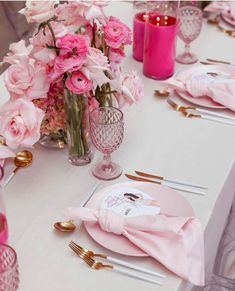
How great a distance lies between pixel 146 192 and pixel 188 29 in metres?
0.78

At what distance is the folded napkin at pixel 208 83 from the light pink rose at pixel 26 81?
51 cm

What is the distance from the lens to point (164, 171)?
1.24 m

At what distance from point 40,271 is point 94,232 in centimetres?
13

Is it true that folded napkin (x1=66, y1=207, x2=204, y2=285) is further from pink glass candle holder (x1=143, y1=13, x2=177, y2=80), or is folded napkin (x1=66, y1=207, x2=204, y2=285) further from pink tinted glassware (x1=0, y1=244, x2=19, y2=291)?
pink glass candle holder (x1=143, y1=13, x2=177, y2=80)

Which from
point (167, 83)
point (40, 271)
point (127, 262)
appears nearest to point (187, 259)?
point (127, 262)

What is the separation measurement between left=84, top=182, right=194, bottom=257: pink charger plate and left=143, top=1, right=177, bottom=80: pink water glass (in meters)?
0.56

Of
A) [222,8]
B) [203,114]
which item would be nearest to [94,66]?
[203,114]

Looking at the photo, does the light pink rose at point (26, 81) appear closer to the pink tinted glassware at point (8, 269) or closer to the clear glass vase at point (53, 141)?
the clear glass vase at point (53, 141)

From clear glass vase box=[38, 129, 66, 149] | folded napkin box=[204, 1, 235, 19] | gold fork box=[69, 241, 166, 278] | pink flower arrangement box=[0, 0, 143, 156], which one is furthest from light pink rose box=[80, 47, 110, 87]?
folded napkin box=[204, 1, 235, 19]

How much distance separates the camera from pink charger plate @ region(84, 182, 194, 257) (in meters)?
1.00

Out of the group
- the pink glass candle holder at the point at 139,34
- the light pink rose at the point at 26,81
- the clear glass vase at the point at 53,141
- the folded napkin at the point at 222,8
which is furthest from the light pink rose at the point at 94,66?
the folded napkin at the point at 222,8

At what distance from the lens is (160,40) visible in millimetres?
1579

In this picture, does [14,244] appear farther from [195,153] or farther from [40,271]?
[195,153]

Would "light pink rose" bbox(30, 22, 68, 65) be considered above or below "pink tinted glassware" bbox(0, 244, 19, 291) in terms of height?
above
